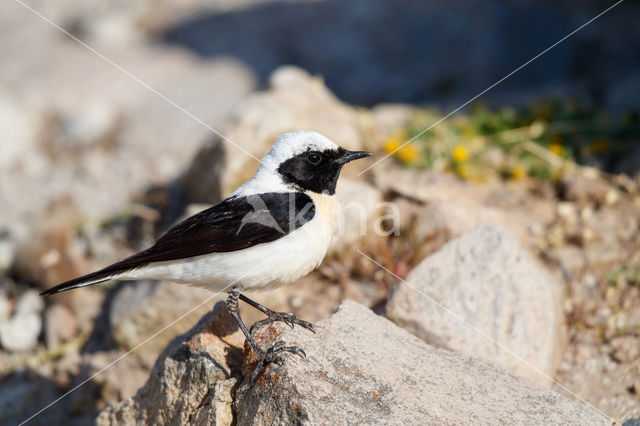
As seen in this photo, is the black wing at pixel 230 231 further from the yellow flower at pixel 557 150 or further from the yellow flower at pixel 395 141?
the yellow flower at pixel 557 150

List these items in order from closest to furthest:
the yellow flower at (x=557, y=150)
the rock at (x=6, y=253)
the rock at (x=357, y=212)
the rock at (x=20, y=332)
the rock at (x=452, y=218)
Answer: the rock at (x=452, y=218) → the rock at (x=357, y=212) → the rock at (x=20, y=332) → the rock at (x=6, y=253) → the yellow flower at (x=557, y=150)

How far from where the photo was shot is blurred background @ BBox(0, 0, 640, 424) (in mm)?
5895

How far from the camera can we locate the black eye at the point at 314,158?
4.38 m

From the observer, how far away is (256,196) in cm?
430

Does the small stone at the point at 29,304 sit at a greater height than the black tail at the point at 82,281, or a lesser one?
greater

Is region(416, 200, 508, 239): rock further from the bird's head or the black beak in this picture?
the bird's head

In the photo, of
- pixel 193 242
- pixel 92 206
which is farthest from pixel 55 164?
pixel 193 242

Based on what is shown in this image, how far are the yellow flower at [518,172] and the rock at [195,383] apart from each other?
13.5 ft

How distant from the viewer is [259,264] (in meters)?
3.98

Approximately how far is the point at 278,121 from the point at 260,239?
3308 millimetres

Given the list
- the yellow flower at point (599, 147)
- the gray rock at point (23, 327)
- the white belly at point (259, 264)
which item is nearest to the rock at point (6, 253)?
the gray rock at point (23, 327)

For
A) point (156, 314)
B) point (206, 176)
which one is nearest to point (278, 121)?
point (206, 176)

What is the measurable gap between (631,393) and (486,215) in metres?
2.09

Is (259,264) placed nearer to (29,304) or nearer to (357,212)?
(357,212)
